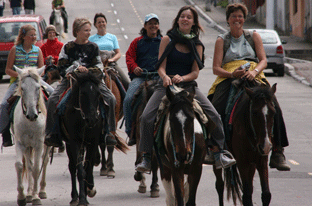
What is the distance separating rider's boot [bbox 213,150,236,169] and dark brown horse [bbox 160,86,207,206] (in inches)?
17.5

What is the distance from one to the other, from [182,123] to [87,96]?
2299 mm

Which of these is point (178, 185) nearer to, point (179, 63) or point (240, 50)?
point (179, 63)

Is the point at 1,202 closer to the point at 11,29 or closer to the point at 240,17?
the point at 240,17

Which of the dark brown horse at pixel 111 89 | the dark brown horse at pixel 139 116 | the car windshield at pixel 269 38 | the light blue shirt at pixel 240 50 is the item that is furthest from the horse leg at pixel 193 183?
the car windshield at pixel 269 38

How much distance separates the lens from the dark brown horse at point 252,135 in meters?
6.94

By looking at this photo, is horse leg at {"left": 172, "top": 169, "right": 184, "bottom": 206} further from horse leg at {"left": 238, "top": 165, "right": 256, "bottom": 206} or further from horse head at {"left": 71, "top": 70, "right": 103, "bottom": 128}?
horse head at {"left": 71, "top": 70, "right": 103, "bottom": 128}

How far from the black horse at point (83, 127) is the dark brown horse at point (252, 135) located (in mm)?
1939

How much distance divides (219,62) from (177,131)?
6.88 ft

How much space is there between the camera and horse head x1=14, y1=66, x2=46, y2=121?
27.3ft

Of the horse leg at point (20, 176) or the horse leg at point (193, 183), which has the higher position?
the horse leg at point (193, 183)

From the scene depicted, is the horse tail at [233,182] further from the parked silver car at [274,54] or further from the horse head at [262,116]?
the parked silver car at [274,54]

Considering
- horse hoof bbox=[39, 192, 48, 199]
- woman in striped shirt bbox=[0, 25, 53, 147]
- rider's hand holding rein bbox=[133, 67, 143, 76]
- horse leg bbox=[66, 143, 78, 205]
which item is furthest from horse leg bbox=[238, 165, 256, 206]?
woman in striped shirt bbox=[0, 25, 53, 147]

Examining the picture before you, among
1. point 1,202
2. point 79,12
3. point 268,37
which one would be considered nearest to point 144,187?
point 1,202

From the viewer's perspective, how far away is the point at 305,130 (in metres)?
14.6
